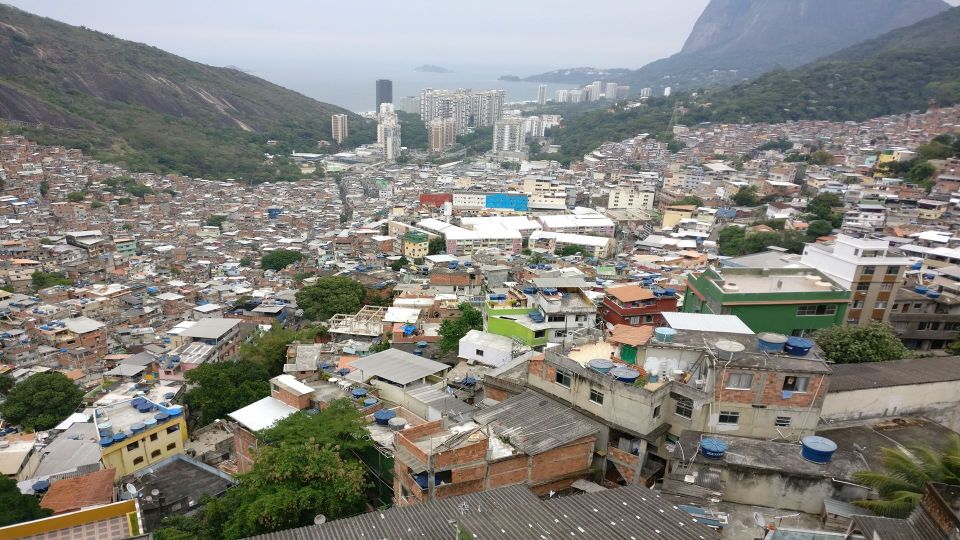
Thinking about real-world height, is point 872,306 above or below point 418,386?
above

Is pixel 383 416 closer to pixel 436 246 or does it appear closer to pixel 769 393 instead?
pixel 769 393

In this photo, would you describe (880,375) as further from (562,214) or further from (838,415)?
(562,214)

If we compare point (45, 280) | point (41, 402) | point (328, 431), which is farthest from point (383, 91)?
point (328, 431)

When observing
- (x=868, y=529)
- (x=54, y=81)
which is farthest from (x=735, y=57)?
(x=868, y=529)

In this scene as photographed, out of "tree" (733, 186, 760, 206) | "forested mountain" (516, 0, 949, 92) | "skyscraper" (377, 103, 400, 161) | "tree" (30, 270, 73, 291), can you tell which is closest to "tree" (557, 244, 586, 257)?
→ "tree" (733, 186, 760, 206)

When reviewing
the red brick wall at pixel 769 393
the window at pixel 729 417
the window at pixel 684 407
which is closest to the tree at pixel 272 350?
the window at pixel 684 407

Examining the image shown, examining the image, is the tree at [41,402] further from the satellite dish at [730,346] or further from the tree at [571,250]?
the tree at [571,250]

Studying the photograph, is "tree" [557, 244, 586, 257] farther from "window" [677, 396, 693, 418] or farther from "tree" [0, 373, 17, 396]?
"tree" [0, 373, 17, 396]
